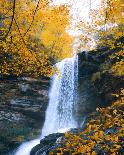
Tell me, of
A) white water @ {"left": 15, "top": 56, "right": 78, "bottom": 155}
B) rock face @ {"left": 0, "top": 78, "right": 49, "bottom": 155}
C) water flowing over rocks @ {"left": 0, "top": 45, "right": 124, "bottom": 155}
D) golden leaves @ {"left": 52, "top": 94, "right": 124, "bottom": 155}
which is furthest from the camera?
rock face @ {"left": 0, "top": 78, "right": 49, "bottom": 155}

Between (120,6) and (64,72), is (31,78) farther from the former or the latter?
(120,6)

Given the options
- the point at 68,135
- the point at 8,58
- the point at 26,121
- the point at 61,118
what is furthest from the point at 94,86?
the point at 68,135

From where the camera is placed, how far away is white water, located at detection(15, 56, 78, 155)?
19453 mm

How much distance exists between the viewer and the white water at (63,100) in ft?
63.8

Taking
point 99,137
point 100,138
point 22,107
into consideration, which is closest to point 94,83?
point 22,107

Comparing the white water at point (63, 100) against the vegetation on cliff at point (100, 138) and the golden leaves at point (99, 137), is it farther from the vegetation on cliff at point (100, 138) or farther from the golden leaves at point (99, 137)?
the golden leaves at point (99, 137)

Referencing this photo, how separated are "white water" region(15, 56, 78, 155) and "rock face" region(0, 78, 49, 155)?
48 cm

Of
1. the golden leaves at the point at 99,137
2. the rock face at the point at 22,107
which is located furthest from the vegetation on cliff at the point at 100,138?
the rock face at the point at 22,107

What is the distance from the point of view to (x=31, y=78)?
70.8ft

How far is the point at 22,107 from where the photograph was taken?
67.6 ft

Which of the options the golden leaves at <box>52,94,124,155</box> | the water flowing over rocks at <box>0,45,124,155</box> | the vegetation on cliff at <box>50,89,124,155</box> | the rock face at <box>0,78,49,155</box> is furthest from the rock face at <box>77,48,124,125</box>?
the golden leaves at <box>52,94,124,155</box>

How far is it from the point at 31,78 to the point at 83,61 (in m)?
4.13

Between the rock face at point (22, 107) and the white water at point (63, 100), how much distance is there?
48cm

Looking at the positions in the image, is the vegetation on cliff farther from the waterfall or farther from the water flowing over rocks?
the waterfall
